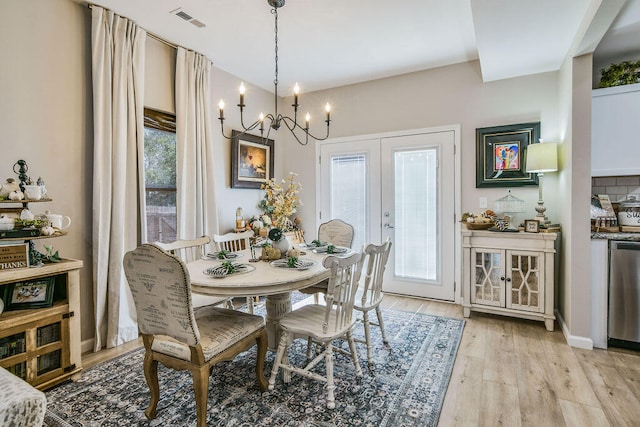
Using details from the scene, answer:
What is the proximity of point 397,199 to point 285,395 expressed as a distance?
9.14 feet

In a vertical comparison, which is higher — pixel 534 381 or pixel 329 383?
pixel 329 383

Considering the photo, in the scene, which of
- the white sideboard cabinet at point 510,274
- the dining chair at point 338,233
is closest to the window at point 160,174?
the dining chair at point 338,233

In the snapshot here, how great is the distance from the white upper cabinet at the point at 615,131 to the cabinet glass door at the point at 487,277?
1133mm

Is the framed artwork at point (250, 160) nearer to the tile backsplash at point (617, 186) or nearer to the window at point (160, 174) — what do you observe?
the window at point (160, 174)

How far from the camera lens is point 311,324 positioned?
6.83 feet

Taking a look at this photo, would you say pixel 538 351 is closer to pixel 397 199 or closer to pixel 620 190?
pixel 620 190

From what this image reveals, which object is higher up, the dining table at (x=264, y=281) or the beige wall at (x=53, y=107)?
the beige wall at (x=53, y=107)

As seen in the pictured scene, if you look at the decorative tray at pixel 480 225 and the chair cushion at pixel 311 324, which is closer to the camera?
the chair cushion at pixel 311 324

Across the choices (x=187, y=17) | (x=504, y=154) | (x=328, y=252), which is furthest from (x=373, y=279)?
(x=187, y=17)

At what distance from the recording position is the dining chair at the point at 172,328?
1.58 m

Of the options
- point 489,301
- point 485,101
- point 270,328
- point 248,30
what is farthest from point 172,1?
point 489,301

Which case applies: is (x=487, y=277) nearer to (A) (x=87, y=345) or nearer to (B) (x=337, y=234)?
(B) (x=337, y=234)

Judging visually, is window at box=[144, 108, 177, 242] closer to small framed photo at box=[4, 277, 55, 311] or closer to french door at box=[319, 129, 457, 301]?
small framed photo at box=[4, 277, 55, 311]

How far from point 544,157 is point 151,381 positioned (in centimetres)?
371
